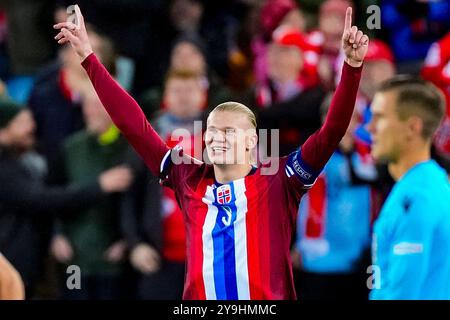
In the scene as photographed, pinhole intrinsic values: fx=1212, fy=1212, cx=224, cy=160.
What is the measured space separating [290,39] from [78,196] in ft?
5.93

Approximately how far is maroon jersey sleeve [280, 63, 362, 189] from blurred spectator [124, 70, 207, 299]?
2.36 meters

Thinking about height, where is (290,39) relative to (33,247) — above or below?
above

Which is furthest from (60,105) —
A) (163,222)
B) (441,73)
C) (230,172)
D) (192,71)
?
(230,172)

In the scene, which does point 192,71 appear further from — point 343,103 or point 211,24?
point 343,103

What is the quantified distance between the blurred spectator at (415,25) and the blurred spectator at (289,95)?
103cm

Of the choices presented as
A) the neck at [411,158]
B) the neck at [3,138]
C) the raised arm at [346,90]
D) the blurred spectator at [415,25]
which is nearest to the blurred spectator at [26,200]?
the neck at [3,138]

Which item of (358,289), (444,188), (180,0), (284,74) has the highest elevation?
(180,0)

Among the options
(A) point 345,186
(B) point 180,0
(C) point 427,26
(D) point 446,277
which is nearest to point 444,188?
(D) point 446,277

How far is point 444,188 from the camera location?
555 cm

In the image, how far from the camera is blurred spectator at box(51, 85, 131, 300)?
7629 mm

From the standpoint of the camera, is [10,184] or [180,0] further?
[180,0]

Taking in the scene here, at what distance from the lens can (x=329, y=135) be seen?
186 inches

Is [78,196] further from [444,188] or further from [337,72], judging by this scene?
[444,188]
